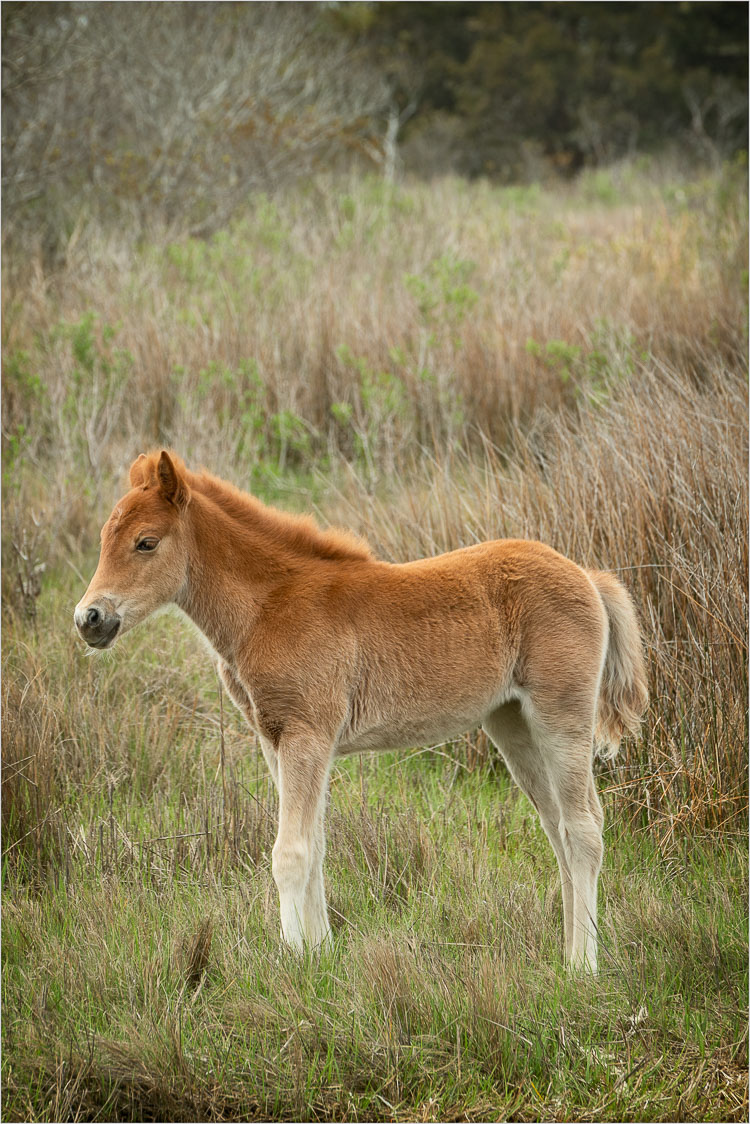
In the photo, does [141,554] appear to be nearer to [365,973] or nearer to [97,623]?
[97,623]

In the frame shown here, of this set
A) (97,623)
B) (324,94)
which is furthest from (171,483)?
(324,94)

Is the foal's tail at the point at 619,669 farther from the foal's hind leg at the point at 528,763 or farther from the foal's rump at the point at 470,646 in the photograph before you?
the foal's hind leg at the point at 528,763

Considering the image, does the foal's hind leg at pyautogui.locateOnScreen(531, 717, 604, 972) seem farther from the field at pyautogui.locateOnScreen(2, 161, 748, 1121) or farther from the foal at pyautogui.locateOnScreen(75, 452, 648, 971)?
the field at pyautogui.locateOnScreen(2, 161, 748, 1121)

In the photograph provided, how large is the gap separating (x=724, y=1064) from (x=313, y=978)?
1.16 m

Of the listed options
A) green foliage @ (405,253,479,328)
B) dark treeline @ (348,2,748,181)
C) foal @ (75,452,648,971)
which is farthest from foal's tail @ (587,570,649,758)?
dark treeline @ (348,2,748,181)

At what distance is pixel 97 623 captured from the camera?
3.12m

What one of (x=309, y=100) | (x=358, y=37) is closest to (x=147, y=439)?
(x=309, y=100)

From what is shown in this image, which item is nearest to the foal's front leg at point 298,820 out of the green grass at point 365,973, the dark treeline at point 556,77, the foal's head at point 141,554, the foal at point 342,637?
the foal at point 342,637

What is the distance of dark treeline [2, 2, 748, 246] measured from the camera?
44.6ft

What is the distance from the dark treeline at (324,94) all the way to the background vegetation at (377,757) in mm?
3098

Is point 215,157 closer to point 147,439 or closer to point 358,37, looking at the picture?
point 147,439

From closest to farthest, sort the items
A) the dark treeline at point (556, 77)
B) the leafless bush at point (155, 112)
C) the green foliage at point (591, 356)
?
the green foliage at point (591, 356)
the leafless bush at point (155, 112)
the dark treeline at point (556, 77)

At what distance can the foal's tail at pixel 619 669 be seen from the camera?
3.66 metres

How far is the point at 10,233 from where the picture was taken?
12.4 meters
